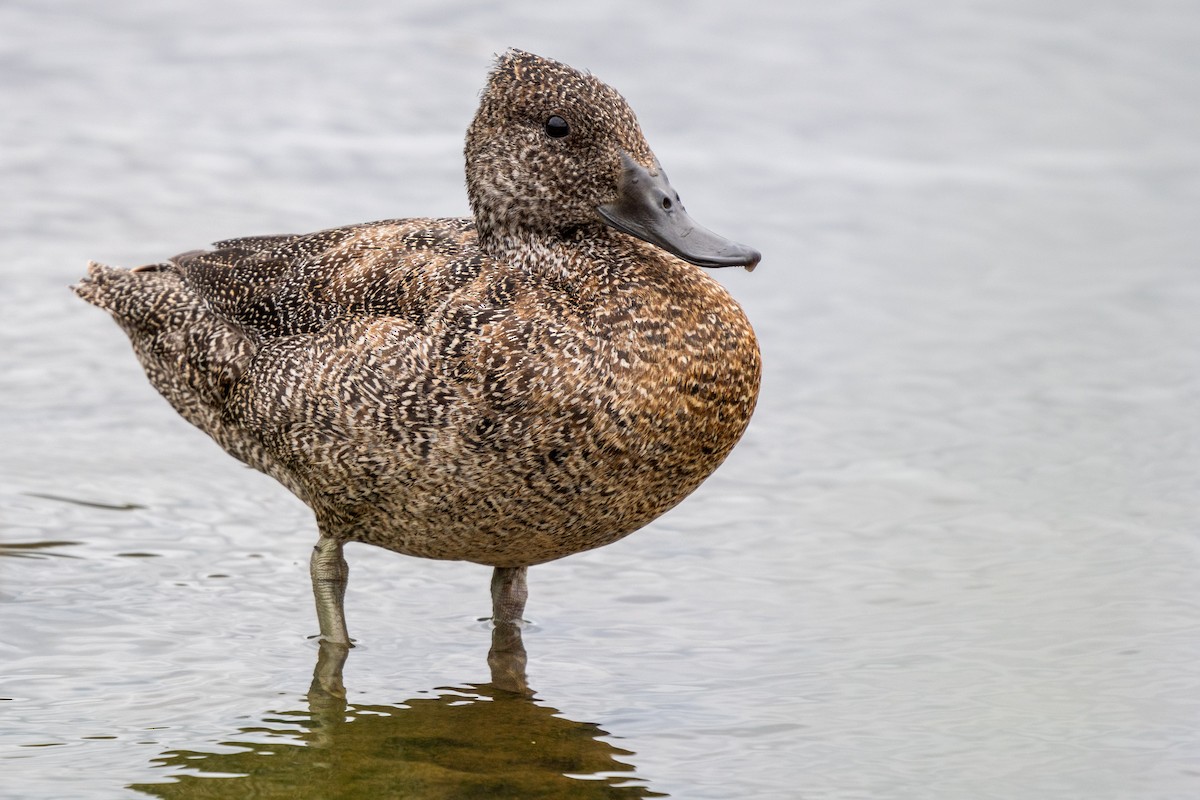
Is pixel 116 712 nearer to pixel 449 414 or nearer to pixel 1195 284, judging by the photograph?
pixel 449 414

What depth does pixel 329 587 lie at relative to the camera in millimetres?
6430

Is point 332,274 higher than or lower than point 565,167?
lower

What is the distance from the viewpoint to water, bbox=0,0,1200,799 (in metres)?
5.83

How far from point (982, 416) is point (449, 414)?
10.9 ft

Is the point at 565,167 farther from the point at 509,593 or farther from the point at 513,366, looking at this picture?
the point at 509,593

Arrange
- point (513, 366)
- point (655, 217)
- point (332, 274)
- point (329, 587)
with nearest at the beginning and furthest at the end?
point (513, 366)
point (655, 217)
point (332, 274)
point (329, 587)

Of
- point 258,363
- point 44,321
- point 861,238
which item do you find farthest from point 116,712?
point 861,238

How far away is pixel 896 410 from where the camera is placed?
8.38 metres

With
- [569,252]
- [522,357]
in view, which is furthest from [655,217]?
[522,357]

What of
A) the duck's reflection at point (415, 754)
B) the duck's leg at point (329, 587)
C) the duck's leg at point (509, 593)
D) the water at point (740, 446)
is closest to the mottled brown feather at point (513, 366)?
the duck's leg at point (329, 587)

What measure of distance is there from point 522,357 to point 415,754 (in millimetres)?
1248

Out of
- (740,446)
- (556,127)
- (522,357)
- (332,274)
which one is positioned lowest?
(740,446)

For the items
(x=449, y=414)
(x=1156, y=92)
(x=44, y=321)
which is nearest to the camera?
(x=449, y=414)

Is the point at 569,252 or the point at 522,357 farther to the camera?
the point at 569,252
